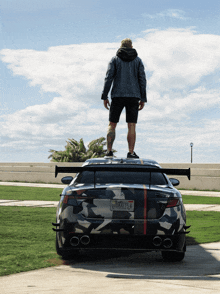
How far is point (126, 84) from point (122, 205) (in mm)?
4100

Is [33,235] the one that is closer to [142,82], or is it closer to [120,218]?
[120,218]

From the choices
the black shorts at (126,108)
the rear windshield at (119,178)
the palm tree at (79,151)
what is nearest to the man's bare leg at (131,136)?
the black shorts at (126,108)

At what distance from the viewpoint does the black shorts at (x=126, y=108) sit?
8.83 metres

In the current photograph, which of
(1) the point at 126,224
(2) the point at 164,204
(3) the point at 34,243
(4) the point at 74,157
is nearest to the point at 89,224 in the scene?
(1) the point at 126,224

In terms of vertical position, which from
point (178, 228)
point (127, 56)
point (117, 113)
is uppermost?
point (127, 56)

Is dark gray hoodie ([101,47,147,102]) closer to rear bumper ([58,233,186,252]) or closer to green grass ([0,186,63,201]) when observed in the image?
rear bumper ([58,233,186,252])

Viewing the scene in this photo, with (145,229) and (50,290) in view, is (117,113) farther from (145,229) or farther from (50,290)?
(50,290)

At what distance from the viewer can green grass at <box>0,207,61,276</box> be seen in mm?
5277

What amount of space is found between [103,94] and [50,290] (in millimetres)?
5296

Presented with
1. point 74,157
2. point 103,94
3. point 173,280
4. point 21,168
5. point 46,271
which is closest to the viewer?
point 173,280

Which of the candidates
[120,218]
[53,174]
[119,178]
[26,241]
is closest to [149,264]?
[120,218]

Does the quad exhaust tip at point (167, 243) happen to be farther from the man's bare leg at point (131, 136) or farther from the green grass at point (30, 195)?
the green grass at point (30, 195)

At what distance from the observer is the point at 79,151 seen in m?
39.0

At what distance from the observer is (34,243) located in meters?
6.71
